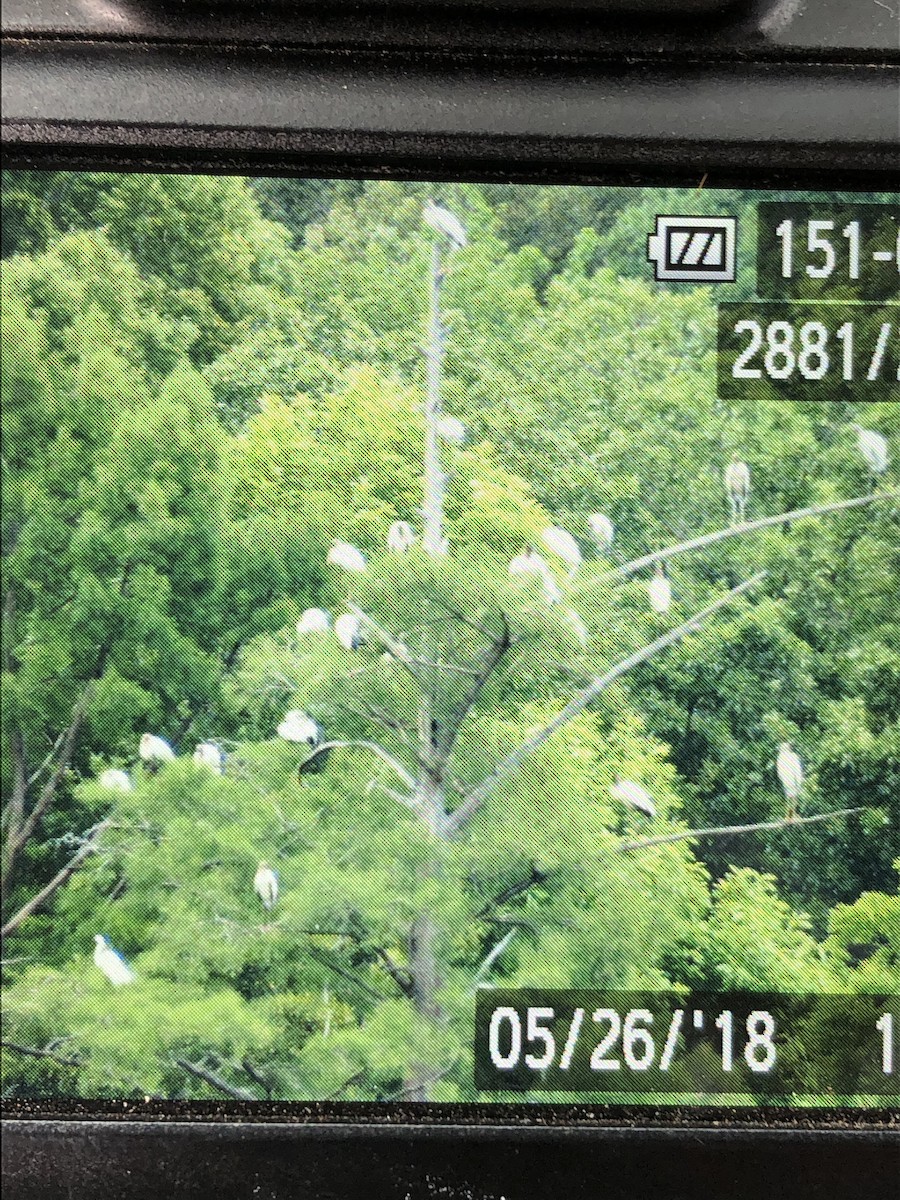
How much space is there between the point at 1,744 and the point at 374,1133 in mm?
642

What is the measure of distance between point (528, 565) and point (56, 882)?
688 millimetres

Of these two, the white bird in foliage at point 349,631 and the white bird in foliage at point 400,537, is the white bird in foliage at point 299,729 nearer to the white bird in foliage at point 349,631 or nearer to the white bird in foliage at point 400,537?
the white bird in foliage at point 349,631

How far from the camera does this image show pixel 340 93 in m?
1.42

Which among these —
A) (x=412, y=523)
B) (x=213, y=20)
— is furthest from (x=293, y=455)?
(x=213, y=20)

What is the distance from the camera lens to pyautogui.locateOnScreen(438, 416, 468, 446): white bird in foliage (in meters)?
1.46

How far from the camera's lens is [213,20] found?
1.40 meters

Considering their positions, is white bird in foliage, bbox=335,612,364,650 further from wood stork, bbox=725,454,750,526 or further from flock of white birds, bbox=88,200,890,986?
wood stork, bbox=725,454,750,526

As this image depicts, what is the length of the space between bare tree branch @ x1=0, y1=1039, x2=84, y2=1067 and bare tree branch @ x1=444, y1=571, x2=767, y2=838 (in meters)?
0.56

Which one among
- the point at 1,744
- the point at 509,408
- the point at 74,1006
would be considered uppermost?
the point at 509,408

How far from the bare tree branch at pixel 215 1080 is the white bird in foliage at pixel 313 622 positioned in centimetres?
53

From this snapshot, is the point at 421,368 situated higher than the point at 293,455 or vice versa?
the point at 421,368

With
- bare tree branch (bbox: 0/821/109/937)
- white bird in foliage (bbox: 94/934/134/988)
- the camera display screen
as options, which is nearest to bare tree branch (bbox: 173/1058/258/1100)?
the camera display screen

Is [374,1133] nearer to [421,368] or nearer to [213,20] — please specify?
[421,368]

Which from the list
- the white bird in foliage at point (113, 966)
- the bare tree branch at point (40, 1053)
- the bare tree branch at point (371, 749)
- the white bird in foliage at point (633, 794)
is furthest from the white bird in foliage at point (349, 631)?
the bare tree branch at point (40, 1053)
